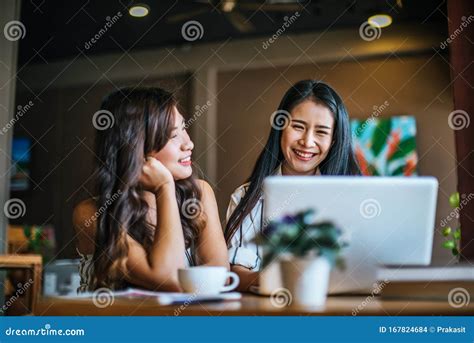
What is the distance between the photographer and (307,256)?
1.23 meters

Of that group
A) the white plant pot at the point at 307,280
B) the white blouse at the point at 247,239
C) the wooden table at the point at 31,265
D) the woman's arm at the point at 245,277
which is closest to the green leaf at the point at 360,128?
the white blouse at the point at 247,239

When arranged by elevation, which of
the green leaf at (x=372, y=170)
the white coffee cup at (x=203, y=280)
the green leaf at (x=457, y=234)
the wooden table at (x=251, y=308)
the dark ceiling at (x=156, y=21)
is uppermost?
the dark ceiling at (x=156, y=21)

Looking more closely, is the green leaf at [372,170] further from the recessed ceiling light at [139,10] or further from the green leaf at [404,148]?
the recessed ceiling light at [139,10]

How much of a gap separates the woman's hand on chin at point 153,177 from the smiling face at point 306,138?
1.21 feet

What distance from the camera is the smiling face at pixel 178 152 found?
1845 mm

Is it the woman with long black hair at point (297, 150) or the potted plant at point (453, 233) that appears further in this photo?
the potted plant at point (453, 233)

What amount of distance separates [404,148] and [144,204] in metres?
1.04

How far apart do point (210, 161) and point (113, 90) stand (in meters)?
0.40

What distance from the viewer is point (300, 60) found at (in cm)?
213

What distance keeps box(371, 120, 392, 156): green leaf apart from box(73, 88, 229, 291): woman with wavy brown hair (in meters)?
A: 0.64

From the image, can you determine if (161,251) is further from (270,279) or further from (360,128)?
(360,128)

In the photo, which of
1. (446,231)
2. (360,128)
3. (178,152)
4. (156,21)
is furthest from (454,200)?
(156,21)
